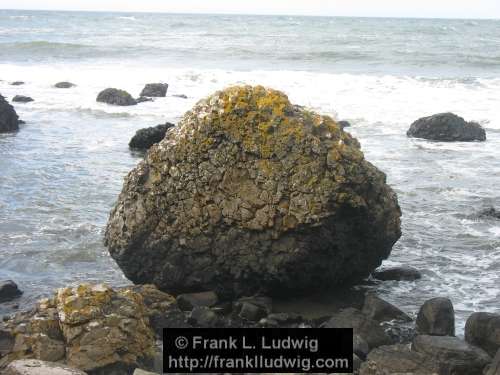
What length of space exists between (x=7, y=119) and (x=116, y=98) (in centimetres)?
584

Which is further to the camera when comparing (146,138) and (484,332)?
(146,138)

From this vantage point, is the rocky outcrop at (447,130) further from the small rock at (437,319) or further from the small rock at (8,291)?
the small rock at (8,291)

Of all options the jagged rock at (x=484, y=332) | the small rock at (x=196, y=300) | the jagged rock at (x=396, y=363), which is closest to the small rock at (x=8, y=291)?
the small rock at (x=196, y=300)

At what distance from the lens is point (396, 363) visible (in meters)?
5.69

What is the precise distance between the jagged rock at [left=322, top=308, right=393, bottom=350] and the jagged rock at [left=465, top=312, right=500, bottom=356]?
0.72 metres

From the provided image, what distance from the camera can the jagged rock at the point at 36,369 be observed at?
201 inches

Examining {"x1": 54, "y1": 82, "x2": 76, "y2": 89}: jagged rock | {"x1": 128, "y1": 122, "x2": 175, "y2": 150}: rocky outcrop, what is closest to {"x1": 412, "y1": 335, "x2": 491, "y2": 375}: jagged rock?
{"x1": 128, "y1": 122, "x2": 175, "y2": 150}: rocky outcrop

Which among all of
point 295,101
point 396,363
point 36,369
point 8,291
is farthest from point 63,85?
point 396,363

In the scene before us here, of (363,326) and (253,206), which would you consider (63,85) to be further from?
(363,326)

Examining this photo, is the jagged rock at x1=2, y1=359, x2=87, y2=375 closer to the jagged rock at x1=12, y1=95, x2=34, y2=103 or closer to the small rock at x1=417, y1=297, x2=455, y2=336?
the small rock at x1=417, y1=297, x2=455, y2=336

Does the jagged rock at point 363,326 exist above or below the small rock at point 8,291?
above

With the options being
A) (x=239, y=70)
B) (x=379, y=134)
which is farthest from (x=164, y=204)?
(x=239, y=70)

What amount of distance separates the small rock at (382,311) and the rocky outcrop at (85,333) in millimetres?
2162

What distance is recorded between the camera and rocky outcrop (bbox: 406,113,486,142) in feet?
56.0
